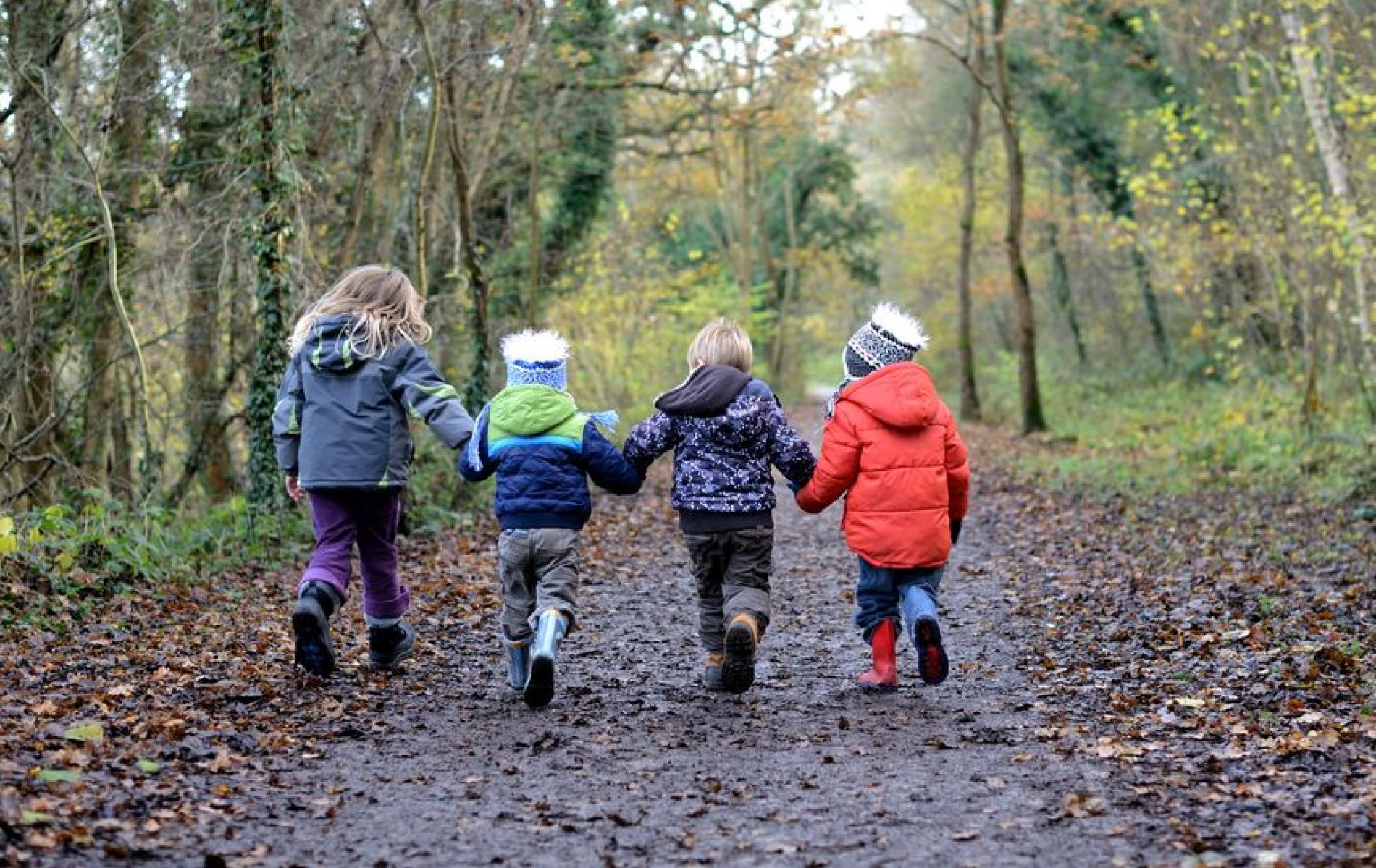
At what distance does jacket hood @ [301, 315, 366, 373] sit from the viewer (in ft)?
22.2

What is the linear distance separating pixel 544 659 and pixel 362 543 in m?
1.27

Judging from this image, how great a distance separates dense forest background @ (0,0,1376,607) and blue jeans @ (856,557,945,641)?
468 cm

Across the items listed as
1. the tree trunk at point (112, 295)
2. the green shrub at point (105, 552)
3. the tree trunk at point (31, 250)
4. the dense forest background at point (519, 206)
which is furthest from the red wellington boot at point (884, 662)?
the tree trunk at point (112, 295)

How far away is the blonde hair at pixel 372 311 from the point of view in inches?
268

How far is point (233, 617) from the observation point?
8.67 m

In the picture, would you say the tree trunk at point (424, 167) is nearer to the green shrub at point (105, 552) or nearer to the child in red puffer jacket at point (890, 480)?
the green shrub at point (105, 552)

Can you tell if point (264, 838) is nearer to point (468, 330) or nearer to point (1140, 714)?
point (1140, 714)

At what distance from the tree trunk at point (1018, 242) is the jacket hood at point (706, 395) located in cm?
1888

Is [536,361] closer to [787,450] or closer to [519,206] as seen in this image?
[787,450]

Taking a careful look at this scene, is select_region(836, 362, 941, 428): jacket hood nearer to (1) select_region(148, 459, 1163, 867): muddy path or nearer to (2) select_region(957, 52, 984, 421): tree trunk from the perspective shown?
(1) select_region(148, 459, 1163, 867): muddy path

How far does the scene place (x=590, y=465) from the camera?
6.75 metres

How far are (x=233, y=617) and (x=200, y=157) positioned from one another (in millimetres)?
6745

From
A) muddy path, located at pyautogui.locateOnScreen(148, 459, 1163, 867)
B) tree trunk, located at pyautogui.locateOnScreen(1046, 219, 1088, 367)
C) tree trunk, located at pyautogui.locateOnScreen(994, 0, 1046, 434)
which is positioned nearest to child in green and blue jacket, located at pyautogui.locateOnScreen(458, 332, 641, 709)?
muddy path, located at pyautogui.locateOnScreen(148, 459, 1163, 867)

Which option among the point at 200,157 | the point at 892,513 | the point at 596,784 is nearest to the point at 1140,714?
the point at 892,513
